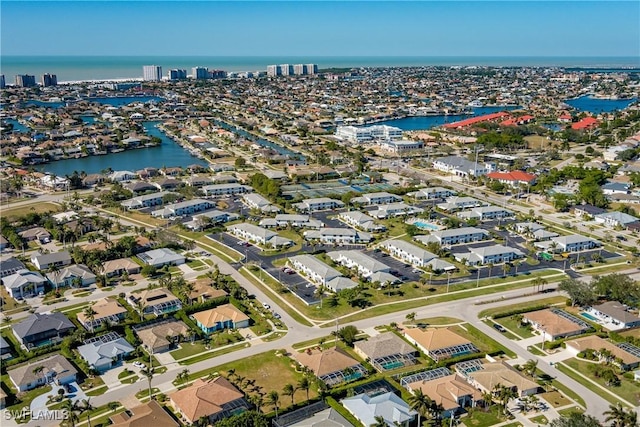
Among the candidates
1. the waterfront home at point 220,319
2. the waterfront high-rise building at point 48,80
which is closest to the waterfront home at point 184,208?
the waterfront home at point 220,319

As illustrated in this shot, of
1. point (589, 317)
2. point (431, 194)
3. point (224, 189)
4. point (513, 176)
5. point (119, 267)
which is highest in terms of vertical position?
point (513, 176)

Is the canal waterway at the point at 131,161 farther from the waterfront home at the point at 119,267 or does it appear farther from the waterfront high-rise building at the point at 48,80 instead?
the waterfront high-rise building at the point at 48,80

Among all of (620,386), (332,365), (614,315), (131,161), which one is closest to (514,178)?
(614,315)

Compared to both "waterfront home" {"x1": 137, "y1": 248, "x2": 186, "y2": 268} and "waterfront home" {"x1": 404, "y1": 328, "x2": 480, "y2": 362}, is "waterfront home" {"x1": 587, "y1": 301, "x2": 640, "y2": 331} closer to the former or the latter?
"waterfront home" {"x1": 404, "y1": 328, "x2": 480, "y2": 362}

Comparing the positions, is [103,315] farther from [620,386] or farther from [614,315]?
[614,315]

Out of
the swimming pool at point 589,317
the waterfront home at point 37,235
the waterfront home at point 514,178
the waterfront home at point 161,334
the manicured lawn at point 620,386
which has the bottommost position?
the manicured lawn at point 620,386

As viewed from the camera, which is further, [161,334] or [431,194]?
[431,194]
